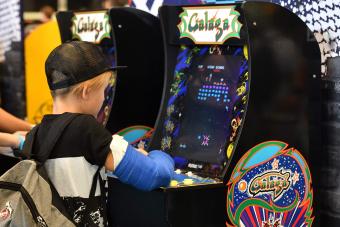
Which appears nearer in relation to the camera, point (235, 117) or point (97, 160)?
point (97, 160)

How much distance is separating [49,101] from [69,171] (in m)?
3.32

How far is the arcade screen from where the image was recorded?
9.04ft

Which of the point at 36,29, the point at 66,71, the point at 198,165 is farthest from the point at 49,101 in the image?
the point at 66,71

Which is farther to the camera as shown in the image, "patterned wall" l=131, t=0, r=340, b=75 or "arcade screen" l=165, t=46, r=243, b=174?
"patterned wall" l=131, t=0, r=340, b=75

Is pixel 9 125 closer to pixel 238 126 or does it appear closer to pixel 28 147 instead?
pixel 28 147

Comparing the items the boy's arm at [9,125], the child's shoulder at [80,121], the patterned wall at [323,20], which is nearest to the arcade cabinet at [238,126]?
the patterned wall at [323,20]

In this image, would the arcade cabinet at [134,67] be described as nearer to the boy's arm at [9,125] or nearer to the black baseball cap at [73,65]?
the boy's arm at [9,125]

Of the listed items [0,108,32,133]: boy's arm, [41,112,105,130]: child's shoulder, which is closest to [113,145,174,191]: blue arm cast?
[41,112,105,130]: child's shoulder

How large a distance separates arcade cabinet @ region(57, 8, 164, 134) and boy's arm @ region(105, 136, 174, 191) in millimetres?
1313

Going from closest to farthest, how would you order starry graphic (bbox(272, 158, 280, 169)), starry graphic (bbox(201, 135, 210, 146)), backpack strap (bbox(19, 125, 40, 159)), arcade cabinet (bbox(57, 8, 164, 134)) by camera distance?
backpack strap (bbox(19, 125, 40, 159))
starry graphic (bbox(272, 158, 280, 169))
starry graphic (bbox(201, 135, 210, 146))
arcade cabinet (bbox(57, 8, 164, 134))

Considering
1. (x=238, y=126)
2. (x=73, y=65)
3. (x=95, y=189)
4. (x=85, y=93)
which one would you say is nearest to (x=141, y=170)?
(x=95, y=189)

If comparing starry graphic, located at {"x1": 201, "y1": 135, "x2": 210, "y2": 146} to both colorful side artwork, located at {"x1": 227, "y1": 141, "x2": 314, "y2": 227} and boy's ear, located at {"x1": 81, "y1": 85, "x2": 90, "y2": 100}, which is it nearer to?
colorful side artwork, located at {"x1": 227, "y1": 141, "x2": 314, "y2": 227}

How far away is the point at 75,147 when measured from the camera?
83.6 inches

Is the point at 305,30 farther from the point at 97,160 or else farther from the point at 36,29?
the point at 36,29
